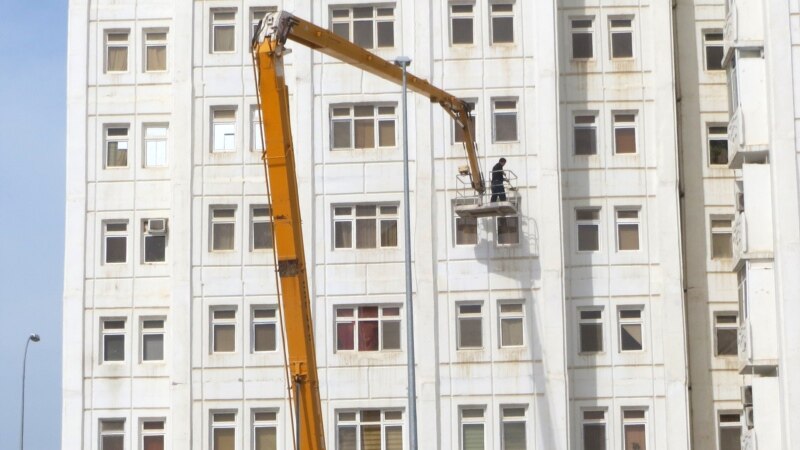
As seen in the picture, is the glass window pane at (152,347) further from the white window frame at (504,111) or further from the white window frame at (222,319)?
the white window frame at (504,111)

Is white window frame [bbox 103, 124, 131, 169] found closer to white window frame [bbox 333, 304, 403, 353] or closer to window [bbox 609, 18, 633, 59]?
white window frame [bbox 333, 304, 403, 353]

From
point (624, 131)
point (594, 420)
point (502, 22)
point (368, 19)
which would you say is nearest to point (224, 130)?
point (368, 19)

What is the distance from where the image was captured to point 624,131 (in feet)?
155

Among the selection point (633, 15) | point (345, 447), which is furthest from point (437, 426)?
point (633, 15)

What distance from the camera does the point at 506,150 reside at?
4650 centimetres

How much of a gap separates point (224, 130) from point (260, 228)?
9.76 ft

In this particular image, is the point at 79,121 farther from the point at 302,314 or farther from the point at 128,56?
the point at 302,314

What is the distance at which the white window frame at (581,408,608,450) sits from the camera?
150ft

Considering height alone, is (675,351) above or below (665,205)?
below

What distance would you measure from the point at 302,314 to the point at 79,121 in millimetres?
13892

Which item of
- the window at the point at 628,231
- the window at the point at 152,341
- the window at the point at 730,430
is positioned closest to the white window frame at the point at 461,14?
the window at the point at 628,231

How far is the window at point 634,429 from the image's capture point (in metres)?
45.7

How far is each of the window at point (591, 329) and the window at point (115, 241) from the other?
12855mm

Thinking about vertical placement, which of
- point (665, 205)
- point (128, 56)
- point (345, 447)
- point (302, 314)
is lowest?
point (345, 447)
